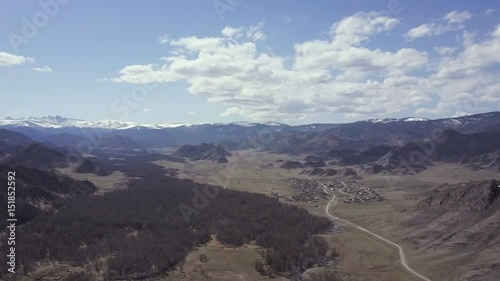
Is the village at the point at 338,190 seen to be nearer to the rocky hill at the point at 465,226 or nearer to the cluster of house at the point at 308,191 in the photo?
the cluster of house at the point at 308,191

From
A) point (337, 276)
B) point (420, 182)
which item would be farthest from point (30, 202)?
point (420, 182)

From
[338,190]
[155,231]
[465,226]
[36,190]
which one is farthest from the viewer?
[338,190]

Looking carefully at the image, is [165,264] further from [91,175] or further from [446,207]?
[91,175]

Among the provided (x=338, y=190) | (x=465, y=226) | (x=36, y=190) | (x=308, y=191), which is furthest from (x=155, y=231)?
(x=338, y=190)

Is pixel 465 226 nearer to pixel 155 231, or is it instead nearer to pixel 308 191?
pixel 155 231

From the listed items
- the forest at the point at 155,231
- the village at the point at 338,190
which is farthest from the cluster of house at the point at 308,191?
the forest at the point at 155,231

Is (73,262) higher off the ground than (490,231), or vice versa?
(490,231)

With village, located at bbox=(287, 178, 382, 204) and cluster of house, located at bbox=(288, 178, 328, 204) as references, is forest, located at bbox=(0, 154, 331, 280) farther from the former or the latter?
village, located at bbox=(287, 178, 382, 204)

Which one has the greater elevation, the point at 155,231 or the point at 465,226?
the point at 465,226
